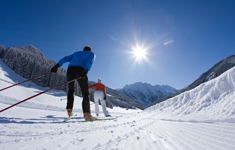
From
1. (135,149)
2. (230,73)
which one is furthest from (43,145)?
(230,73)

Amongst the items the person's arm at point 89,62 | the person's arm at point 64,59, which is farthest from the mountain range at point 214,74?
the person's arm at point 64,59

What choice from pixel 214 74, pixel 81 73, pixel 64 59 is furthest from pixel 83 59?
pixel 214 74

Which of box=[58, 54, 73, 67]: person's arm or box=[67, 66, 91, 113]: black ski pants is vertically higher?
box=[58, 54, 73, 67]: person's arm

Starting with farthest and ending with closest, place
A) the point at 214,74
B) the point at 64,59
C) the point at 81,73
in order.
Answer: the point at 214,74, the point at 64,59, the point at 81,73

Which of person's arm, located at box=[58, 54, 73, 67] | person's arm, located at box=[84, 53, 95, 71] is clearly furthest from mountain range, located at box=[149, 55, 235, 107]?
person's arm, located at box=[58, 54, 73, 67]

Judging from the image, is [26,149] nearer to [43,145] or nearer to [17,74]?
[43,145]

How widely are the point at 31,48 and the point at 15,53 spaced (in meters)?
29.1

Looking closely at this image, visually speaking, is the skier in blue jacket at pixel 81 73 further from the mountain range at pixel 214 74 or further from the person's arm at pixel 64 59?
the mountain range at pixel 214 74

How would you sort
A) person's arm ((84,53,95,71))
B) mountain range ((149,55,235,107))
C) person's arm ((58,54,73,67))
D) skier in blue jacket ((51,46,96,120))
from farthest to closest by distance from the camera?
mountain range ((149,55,235,107)) < person's arm ((58,54,73,67)) < person's arm ((84,53,95,71)) < skier in blue jacket ((51,46,96,120))

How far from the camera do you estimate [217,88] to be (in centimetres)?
258

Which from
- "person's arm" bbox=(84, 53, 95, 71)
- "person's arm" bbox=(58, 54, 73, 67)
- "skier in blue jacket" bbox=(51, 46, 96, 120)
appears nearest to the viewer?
"skier in blue jacket" bbox=(51, 46, 96, 120)

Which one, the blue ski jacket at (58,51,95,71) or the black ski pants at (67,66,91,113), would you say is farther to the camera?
the blue ski jacket at (58,51,95,71)

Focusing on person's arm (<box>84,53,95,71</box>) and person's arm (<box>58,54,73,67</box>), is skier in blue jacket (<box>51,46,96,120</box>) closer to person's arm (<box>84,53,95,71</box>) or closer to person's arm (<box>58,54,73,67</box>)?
person's arm (<box>84,53,95,71</box>)

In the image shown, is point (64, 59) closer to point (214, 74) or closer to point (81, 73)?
point (81, 73)
